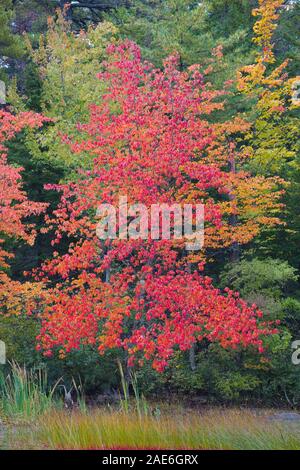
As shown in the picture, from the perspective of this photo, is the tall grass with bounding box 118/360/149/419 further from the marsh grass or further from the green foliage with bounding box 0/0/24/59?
the green foliage with bounding box 0/0/24/59

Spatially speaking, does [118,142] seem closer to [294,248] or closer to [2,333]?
[2,333]

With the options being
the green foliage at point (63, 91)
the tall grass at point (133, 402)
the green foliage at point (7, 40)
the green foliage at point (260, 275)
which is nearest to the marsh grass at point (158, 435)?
the tall grass at point (133, 402)

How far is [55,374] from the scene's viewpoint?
56.5ft

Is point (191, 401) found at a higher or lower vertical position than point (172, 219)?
lower

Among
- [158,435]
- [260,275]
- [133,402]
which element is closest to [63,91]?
[260,275]

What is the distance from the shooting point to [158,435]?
30.5 ft

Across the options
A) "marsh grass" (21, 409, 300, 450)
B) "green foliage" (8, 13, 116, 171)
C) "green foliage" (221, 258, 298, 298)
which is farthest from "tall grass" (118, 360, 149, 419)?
"green foliage" (8, 13, 116, 171)

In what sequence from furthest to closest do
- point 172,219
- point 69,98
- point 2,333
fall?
1. point 69,98
2. point 2,333
3. point 172,219

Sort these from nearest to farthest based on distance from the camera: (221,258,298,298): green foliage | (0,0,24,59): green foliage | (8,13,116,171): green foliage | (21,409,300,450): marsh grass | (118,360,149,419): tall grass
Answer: (21,409,300,450): marsh grass < (118,360,149,419): tall grass < (221,258,298,298): green foliage < (8,13,116,171): green foliage < (0,0,24,59): green foliage

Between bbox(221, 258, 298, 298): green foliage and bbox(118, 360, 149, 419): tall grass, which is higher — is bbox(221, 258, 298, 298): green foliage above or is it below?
above

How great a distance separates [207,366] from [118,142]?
21.5 ft

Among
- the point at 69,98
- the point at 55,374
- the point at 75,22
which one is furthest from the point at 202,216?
the point at 75,22

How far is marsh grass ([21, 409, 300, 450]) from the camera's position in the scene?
9.02 metres

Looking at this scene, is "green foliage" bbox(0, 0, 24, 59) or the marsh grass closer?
the marsh grass
